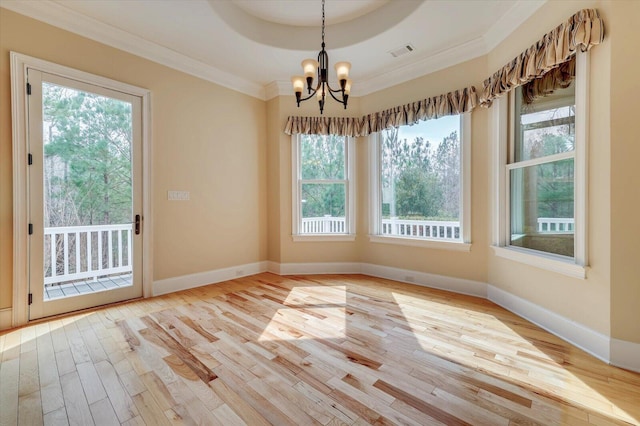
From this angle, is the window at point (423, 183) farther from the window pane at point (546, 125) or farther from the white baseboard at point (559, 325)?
the white baseboard at point (559, 325)

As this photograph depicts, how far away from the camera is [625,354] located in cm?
192

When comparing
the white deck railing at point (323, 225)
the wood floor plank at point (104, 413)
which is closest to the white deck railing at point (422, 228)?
the white deck railing at point (323, 225)

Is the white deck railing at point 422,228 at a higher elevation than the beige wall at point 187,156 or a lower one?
lower

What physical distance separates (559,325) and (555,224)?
0.86m

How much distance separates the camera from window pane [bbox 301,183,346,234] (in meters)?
4.53

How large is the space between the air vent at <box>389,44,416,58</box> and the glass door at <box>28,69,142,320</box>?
317 centimetres

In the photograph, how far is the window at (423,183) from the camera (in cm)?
355

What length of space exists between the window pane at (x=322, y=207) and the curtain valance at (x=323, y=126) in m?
0.81

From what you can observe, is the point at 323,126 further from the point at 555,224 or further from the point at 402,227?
the point at 555,224

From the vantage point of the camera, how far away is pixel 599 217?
81.0 inches

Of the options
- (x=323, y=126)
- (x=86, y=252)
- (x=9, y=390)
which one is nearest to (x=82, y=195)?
(x=86, y=252)

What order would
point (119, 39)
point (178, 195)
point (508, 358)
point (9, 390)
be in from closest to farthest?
point (9, 390) → point (508, 358) → point (119, 39) → point (178, 195)

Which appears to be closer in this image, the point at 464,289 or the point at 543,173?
the point at 543,173

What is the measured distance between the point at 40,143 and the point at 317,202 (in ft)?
10.7
